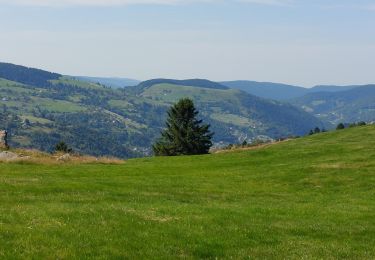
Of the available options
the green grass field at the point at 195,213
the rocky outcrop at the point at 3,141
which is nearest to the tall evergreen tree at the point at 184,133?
the rocky outcrop at the point at 3,141

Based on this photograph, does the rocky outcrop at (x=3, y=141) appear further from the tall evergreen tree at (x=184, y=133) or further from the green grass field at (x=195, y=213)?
the tall evergreen tree at (x=184, y=133)

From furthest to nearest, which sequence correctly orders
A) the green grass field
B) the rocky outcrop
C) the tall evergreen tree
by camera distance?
the tall evergreen tree < the rocky outcrop < the green grass field

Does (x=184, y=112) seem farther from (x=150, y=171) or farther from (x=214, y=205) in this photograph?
(x=214, y=205)

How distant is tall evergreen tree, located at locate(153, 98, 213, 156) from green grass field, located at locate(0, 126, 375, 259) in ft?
194

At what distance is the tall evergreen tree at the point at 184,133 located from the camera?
107000 mm

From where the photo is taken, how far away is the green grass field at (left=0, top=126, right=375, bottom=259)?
1809 centimetres

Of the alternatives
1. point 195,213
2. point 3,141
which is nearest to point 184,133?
point 3,141

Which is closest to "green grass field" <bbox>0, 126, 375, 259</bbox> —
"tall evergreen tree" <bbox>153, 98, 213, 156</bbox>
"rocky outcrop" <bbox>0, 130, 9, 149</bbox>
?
"rocky outcrop" <bbox>0, 130, 9, 149</bbox>

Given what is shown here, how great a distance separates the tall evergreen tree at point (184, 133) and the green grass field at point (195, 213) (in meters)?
59.2

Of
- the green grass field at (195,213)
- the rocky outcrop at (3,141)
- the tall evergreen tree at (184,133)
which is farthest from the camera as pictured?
the tall evergreen tree at (184,133)

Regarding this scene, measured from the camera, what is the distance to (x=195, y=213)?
80.8 ft

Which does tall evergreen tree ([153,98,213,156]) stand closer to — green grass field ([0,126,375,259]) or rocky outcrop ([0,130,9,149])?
rocky outcrop ([0,130,9,149])

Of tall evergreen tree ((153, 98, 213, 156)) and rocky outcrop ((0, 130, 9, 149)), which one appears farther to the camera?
tall evergreen tree ((153, 98, 213, 156))

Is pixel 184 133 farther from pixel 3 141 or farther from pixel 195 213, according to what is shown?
pixel 195 213
